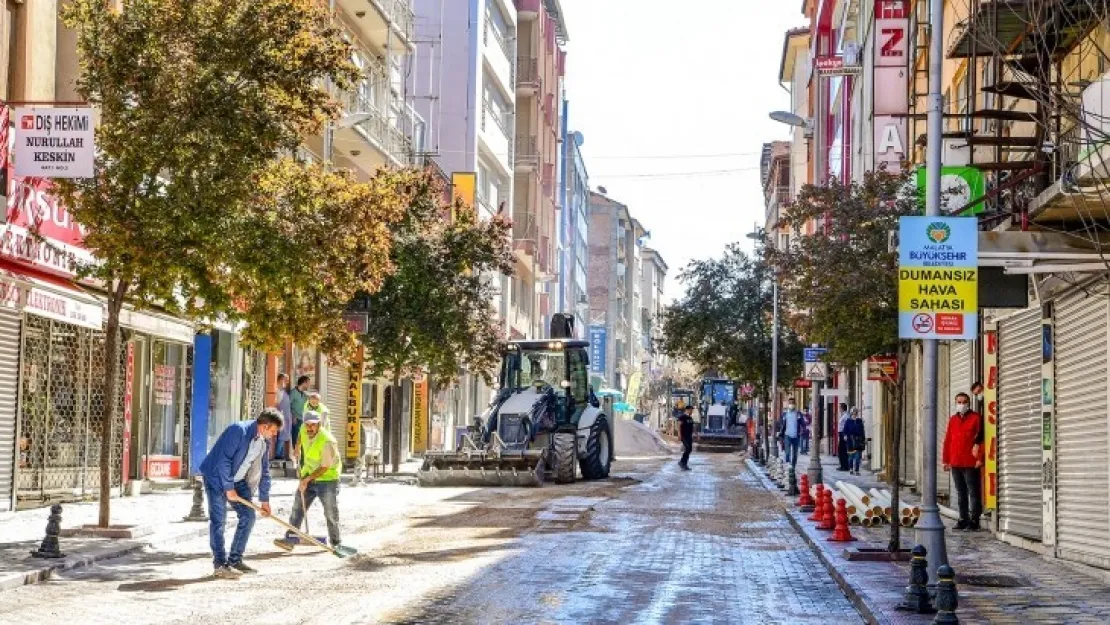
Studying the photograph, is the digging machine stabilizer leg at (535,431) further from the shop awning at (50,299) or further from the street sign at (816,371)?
the shop awning at (50,299)

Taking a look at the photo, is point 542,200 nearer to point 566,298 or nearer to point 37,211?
point 566,298

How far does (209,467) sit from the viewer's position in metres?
15.7

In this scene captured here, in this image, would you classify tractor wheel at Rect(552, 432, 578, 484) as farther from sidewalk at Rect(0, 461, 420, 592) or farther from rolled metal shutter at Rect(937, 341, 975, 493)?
rolled metal shutter at Rect(937, 341, 975, 493)

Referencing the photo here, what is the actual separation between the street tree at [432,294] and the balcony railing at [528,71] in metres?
30.9

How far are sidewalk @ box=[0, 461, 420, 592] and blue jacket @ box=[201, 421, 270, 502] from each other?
60.2 inches

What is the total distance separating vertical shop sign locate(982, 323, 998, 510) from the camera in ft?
73.7

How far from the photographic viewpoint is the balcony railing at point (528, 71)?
2682 inches

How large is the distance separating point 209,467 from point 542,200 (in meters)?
56.5

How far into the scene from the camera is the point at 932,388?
48.1 feet

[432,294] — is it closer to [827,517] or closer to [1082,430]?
[827,517]

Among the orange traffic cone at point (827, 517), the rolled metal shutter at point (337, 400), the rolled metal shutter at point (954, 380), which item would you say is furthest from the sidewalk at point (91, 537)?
the rolled metal shutter at point (337, 400)

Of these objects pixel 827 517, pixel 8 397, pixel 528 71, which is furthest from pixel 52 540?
pixel 528 71

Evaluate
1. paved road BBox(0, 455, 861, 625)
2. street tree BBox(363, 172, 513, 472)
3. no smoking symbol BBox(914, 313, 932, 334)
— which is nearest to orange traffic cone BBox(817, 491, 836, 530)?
paved road BBox(0, 455, 861, 625)

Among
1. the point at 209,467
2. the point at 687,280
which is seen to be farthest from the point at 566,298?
the point at 209,467
